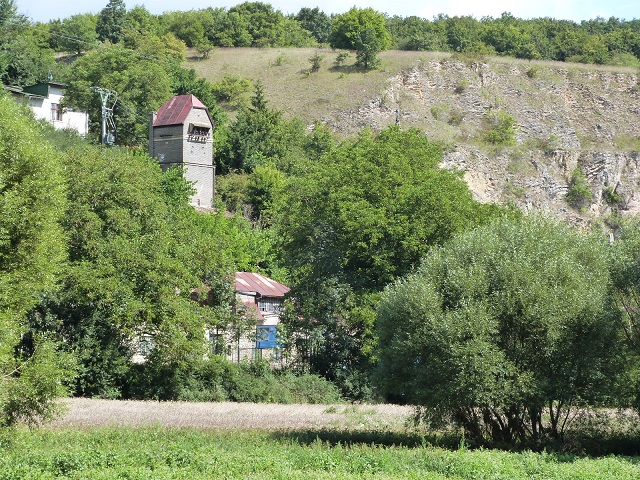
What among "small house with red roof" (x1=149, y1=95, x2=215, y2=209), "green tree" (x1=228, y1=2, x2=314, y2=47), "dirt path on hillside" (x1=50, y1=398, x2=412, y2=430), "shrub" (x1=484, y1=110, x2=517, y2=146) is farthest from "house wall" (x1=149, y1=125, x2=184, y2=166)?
"green tree" (x1=228, y1=2, x2=314, y2=47)

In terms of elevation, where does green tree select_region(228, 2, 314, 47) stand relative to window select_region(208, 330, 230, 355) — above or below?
above

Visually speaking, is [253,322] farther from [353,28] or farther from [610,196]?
[353,28]

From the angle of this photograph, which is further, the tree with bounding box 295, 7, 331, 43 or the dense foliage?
the tree with bounding box 295, 7, 331, 43

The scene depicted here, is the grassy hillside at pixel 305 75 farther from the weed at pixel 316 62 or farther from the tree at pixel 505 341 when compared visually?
the tree at pixel 505 341

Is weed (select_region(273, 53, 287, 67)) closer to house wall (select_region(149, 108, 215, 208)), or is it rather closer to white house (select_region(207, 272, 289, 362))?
house wall (select_region(149, 108, 215, 208))

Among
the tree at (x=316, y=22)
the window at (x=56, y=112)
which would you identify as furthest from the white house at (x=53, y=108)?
the tree at (x=316, y=22)

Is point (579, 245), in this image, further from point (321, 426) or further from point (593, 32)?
point (593, 32)

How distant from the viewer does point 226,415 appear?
102 ft

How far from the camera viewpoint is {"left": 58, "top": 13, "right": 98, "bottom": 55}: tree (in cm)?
11856

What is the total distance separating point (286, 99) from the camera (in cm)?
10606

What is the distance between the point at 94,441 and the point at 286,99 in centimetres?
8684

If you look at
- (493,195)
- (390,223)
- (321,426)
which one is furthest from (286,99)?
(321,426)

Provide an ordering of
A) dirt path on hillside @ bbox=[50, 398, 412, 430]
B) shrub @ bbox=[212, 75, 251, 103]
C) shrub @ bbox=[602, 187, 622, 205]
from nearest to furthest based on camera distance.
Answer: dirt path on hillside @ bbox=[50, 398, 412, 430] < shrub @ bbox=[602, 187, 622, 205] < shrub @ bbox=[212, 75, 251, 103]

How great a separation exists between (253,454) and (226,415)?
35.7 feet
